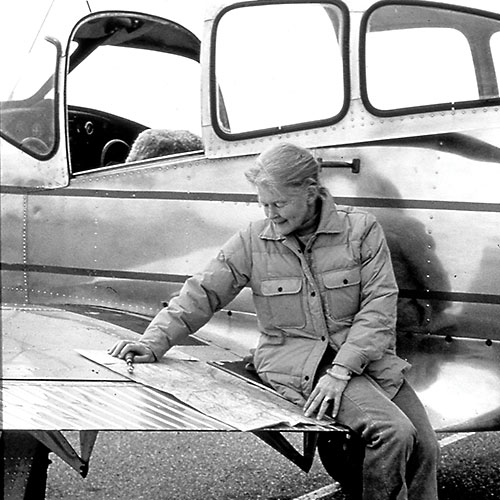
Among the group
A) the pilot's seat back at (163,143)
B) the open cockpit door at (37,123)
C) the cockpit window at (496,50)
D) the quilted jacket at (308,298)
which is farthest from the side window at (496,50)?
the open cockpit door at (37,123)

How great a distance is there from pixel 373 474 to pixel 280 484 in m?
1.94

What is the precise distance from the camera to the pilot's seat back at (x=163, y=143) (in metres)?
4.72

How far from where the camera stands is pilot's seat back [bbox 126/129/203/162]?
472cm

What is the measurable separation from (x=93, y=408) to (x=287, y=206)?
105cm

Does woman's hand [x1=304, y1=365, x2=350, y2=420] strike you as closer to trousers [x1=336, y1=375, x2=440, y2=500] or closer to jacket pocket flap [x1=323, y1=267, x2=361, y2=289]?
trousers [x1=336, y1=375, x2=440, y2=500]

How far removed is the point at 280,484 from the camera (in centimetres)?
538

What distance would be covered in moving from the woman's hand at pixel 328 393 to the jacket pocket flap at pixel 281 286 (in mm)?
362

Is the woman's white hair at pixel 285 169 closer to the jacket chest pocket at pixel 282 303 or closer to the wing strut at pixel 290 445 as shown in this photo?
the jacket chest pocket at pixel 282 303

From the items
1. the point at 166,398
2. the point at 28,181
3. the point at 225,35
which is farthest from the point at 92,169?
the point at 166,398

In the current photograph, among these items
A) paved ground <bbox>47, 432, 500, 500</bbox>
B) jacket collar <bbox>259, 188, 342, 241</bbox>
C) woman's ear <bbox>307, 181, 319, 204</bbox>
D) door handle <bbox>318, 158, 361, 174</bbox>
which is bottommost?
paved ground <bbox>47, 432, 500, 500</bbox>

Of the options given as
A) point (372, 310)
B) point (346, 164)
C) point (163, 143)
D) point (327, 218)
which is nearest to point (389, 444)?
point (372, 310)

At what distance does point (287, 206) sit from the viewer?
374cm

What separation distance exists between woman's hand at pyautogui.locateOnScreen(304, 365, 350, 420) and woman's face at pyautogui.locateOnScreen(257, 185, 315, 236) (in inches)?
22.5

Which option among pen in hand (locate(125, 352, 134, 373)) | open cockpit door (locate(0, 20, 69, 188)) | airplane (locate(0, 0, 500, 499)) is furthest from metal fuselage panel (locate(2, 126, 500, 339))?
pen in hand (locate(125, 352, 134, 373))
